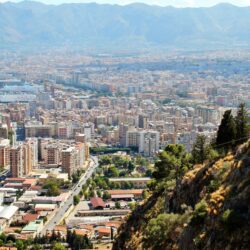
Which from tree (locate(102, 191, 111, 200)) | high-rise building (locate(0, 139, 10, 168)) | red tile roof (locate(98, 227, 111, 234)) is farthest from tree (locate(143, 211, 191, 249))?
high-rise building (locate(0, 139, 10, 168))

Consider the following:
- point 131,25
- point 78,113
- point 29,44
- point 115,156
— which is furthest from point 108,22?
point 115,156

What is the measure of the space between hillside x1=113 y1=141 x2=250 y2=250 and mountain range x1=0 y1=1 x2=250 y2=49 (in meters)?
123

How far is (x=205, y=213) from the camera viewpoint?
19.4 ft

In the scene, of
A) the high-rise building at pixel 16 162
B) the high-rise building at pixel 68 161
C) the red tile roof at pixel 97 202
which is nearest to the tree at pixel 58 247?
the red tile roof at pixel 97 202

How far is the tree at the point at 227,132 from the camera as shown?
26.6ft

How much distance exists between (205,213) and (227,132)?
2.49m

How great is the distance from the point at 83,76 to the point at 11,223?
184 ft

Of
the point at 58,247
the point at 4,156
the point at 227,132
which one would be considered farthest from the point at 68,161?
the point at 227,132

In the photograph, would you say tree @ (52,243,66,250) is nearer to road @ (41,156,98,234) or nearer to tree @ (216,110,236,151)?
road @ (41,156,98,234)

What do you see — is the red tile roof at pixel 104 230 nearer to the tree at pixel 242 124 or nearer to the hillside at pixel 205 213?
the hillside at pixel 205 213

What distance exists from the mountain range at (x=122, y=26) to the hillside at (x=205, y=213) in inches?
4838

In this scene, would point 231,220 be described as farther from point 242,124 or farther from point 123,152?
point 123,152

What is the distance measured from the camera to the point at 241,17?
15312 cm

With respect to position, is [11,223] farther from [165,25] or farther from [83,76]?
[165,25]
